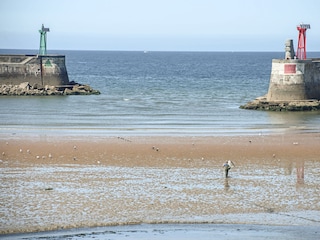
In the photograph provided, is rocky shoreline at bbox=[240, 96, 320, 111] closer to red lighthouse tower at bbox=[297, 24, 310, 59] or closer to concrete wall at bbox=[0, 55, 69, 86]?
red lighthouse tower at bbox=[297, 24, 310, 59]

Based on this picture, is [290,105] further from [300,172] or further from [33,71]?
[33,71]

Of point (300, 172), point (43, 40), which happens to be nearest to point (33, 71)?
point (43, 40)

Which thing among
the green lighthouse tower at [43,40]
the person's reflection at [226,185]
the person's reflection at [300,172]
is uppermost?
the green lighthouse tower at [43,40]

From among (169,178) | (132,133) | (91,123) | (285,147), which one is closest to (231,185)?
(169,178)

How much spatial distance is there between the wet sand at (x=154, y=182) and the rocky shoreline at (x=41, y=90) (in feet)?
89.6

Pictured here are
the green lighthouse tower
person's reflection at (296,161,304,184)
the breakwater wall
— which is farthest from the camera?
the green lighthouse tower

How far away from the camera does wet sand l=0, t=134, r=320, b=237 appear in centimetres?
1708

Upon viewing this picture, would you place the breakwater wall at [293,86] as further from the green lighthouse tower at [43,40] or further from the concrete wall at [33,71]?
the green lighthouse tower at [43,40]

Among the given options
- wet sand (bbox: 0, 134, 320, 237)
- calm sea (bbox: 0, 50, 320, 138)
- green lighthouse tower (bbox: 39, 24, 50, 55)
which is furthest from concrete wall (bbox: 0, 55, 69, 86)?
wet sand (bbox: 0, 134, 320, 237)

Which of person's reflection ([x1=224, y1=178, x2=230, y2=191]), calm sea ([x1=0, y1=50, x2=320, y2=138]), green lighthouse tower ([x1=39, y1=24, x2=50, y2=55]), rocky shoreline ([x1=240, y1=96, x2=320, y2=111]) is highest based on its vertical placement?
green lighthouse tower ([x1=39, y1=24, x2=50, y2=55])

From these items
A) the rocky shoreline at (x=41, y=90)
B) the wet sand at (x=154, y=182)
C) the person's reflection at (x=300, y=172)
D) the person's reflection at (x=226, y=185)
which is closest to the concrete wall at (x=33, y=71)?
the rocky shoreline at (x=41, y=90)

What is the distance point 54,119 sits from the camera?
38781 millimetres

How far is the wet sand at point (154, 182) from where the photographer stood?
17.1m

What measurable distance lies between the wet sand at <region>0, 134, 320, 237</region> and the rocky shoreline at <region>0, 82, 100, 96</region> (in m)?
27.3
